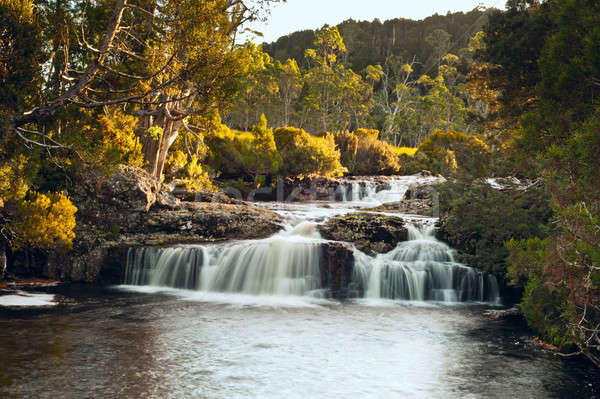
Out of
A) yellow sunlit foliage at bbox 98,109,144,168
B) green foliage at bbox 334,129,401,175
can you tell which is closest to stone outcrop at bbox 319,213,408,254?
yellow sunlit foliage at bbox 98,109,144,168

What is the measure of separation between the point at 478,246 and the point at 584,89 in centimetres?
599

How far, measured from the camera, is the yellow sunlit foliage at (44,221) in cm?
1444

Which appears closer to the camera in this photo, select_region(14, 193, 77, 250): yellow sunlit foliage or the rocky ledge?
select_region(14, 193, 77, 250): yellow sunlit foliage

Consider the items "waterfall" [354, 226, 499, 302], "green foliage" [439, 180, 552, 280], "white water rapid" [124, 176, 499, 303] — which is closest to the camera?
"green foliage" [439, 180, 552, 280]

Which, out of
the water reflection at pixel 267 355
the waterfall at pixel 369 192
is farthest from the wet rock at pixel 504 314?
the waterfall at pixel 369 192

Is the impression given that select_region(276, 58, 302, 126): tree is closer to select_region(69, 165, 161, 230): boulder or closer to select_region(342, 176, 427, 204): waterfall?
select_region(342, 176, 427, 204): waterfall

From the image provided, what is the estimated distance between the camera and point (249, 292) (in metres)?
15.7

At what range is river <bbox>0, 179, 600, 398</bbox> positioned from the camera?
314 inches

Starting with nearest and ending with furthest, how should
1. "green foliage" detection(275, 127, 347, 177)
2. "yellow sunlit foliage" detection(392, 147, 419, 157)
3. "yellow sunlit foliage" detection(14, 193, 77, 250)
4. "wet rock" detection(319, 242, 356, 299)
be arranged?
1. "yellow sunlit foliage" detection(14, 193, 77, 250)
2. "wet rock" detection(319, 242, 356, 299)
3. "green foliage" detection(275, 127, 347, 177)
4. "yellow sunlit foliage" detection(392, 147, 419, 157)

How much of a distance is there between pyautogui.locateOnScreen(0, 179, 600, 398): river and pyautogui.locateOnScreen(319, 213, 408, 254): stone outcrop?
41 cm

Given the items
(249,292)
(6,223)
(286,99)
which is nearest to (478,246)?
(249,292)

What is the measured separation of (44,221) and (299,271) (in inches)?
291

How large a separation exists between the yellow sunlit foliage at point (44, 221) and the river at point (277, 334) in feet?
5.08

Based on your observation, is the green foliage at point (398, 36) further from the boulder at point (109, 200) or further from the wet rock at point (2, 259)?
the wet rock at point (2, 259)
